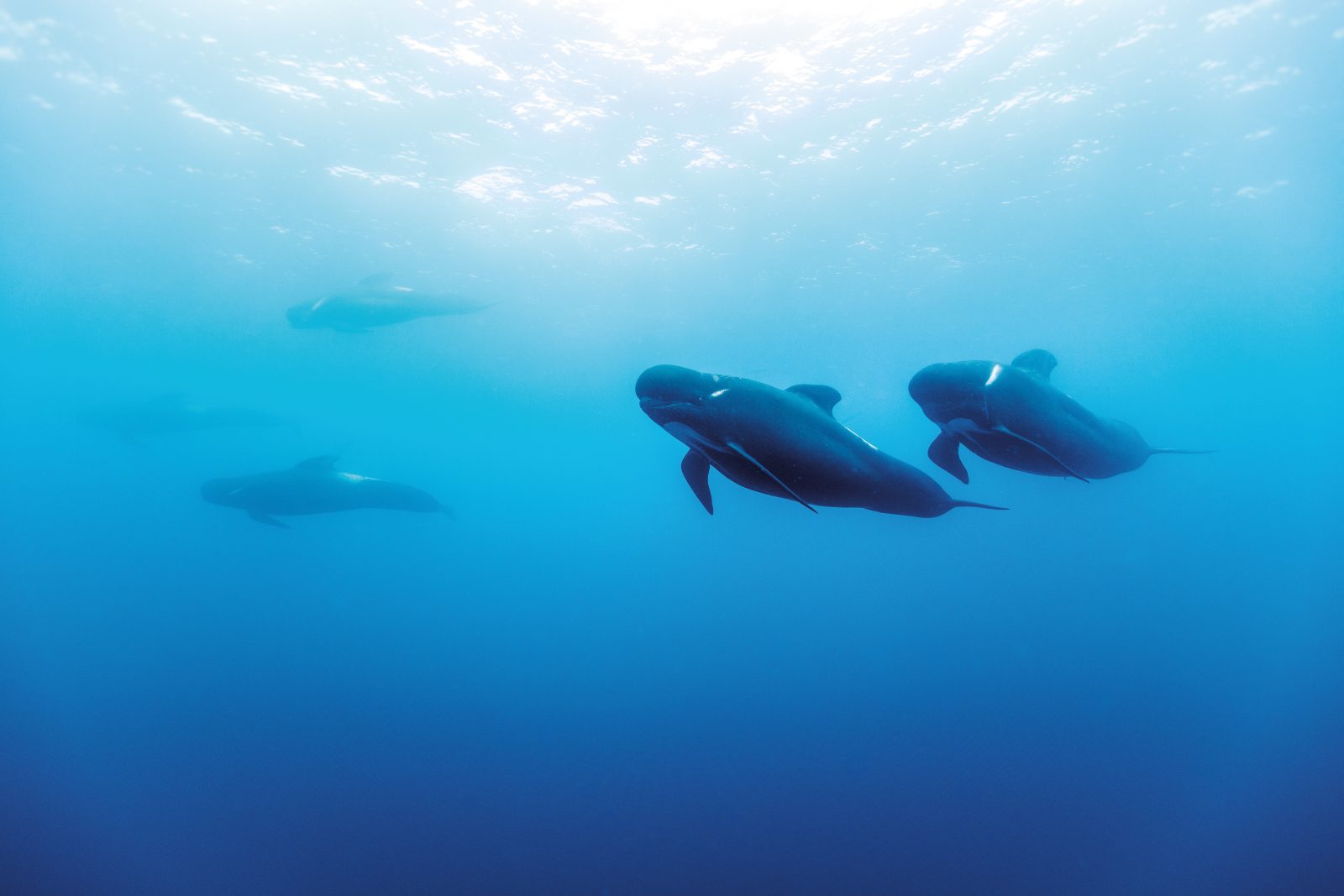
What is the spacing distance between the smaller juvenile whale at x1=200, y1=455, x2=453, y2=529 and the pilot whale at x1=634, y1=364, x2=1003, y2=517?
11.2 metres

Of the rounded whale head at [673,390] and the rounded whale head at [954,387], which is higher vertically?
the rounded whale head at [954,387]

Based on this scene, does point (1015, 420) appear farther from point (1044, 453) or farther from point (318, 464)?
point (318, 464)

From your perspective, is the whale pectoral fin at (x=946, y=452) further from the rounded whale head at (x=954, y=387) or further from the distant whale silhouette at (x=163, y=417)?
the distant whale silhouette at (x=163, y=417)

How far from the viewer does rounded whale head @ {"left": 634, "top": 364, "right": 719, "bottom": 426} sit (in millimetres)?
3205

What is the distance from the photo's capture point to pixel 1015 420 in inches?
151

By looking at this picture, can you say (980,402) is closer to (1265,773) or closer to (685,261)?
(1265,773)

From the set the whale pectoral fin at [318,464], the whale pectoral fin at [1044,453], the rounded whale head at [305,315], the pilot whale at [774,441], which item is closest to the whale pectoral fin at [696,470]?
the pilot whale at [774,441]

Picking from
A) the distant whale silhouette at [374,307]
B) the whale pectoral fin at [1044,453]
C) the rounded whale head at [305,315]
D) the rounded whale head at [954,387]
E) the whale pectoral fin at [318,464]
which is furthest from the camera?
the rounded whale head at [305,315]

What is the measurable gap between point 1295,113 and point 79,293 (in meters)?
52.9

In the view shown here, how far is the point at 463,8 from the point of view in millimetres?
14031

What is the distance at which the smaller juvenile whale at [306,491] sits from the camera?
1261cm

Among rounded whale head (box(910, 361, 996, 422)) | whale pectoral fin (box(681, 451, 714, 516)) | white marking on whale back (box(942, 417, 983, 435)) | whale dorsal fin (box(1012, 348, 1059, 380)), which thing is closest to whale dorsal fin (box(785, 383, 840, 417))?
rounded whale head (box(910, 361, 996, 422))

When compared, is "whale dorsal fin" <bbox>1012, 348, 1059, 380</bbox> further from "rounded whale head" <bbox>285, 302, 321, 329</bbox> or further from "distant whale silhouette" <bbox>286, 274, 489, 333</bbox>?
"rounded whale head" <bbox>285, 302, 321, 329</bbox>

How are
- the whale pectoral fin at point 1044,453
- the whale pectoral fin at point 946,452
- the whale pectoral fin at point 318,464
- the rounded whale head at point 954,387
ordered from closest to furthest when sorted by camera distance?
1. the rounded whale head at point 954,387
2. the whale pectoral fin at point 1044,453
3. the whale pectoral fin at point 946,452
4. the whale pectoral fin at point 318,464
